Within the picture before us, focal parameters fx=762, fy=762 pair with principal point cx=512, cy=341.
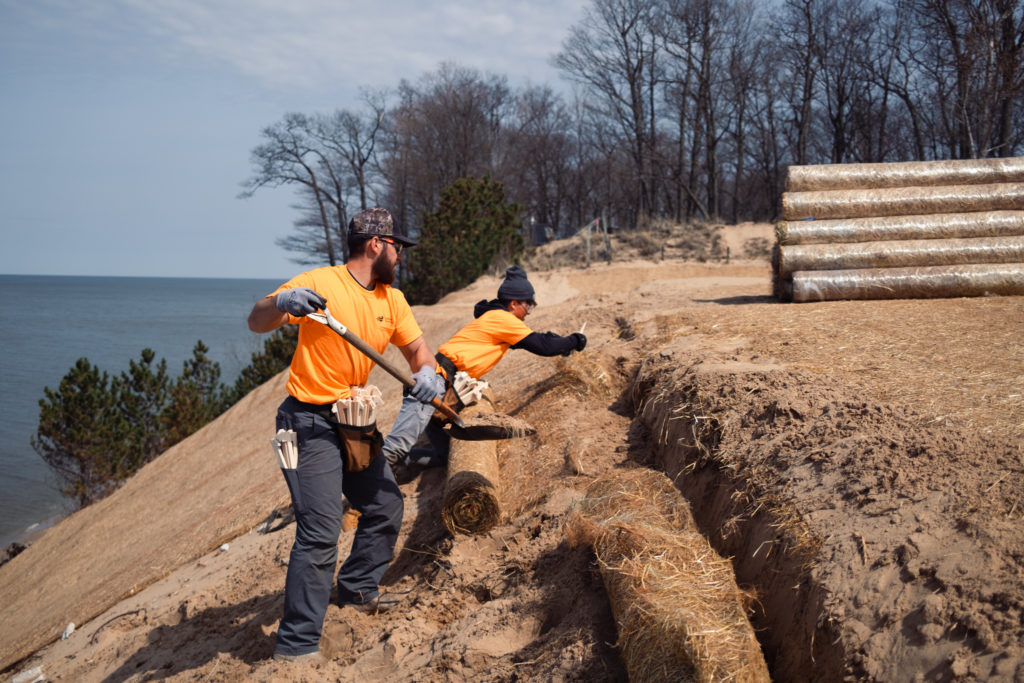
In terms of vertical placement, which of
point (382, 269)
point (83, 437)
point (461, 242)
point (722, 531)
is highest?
point (461, 242)

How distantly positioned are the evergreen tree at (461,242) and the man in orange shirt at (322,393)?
751 inches

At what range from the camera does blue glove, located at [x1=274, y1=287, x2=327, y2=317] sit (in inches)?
154

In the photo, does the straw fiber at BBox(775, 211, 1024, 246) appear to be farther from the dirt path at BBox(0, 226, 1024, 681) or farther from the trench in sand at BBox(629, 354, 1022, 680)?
the trench in sand at BBox(629, 354, 1022, 680)

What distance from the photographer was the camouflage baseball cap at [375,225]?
Answer: 4.40 meters

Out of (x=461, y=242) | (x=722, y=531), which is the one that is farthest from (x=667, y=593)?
(x=461, y=242)

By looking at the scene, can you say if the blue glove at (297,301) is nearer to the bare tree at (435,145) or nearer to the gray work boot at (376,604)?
the gray work boot at (376,604)

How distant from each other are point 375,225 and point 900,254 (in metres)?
6.81

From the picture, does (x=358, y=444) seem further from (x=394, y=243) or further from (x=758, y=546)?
(x=758, y=546)

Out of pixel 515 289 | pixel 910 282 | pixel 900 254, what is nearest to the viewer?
pixel 515 289

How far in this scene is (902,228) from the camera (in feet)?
29.7

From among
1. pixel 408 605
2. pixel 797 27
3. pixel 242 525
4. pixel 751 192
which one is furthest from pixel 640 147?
pixel 408 605

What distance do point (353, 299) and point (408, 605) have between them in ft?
6.35

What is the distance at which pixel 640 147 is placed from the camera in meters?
35.3

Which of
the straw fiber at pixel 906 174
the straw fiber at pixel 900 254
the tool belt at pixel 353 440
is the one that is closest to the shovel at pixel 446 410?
the tool belt at pixel 353 440
